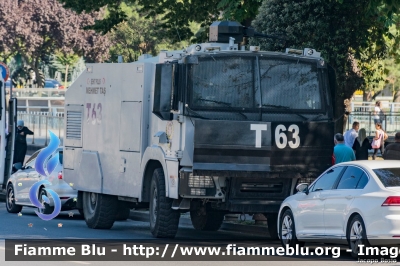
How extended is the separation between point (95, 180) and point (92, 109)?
134 centimetres

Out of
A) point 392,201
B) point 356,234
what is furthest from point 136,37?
point 392,201

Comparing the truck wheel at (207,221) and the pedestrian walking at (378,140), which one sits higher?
the pedestrian walking at (378,140)

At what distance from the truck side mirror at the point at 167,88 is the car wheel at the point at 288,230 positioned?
2.32 meters

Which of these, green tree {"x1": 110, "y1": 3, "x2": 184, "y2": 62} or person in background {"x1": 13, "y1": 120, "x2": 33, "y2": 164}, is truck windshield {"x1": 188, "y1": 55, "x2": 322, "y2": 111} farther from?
green tree {"x1": 110, "y1": 3, "x2": 184, "y2": 62}

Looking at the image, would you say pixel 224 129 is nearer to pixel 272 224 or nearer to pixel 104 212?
pixel 272 224

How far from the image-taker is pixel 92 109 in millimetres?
18906

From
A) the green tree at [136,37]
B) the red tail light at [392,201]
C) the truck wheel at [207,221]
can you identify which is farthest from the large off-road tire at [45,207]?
the green tree at [136,37]

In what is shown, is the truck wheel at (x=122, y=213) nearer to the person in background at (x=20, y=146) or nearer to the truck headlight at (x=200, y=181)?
the truck headlight at (x=200, y=181)

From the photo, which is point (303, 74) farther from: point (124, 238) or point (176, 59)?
point (124, 238)

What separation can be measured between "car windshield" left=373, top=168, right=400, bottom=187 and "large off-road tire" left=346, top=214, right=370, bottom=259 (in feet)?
1.91

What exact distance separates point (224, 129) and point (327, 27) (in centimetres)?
721

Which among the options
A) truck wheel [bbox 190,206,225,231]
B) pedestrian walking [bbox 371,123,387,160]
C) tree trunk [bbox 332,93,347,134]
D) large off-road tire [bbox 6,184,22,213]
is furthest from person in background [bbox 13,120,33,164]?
truck wheel [bbox 190,206,225,231]

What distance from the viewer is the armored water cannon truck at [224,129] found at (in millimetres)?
15391

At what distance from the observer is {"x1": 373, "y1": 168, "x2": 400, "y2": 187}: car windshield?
13.1m
